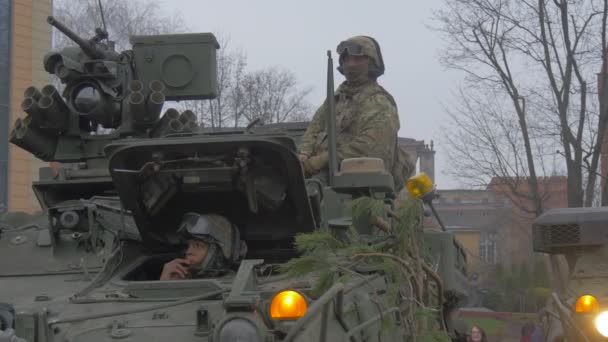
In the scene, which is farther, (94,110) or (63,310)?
(94,110)

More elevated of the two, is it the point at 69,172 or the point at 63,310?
the point at 69,172

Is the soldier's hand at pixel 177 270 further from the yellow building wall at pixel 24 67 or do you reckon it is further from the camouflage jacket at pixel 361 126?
the yellow building wall at pixel 24 67

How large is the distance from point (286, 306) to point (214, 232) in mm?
1453

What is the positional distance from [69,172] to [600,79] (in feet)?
Answer: 32.5

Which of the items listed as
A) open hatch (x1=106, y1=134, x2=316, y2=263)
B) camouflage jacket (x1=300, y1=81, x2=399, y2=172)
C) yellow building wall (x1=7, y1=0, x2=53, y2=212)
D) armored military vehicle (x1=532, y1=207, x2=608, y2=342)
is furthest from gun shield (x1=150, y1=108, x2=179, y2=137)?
yellow building wall (x1=7, y1=0, x2=53, y2=212)

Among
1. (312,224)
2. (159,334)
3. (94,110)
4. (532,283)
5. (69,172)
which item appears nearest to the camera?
(159,334)

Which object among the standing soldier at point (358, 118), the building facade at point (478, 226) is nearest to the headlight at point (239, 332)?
the standing soldier at point (358, 118)

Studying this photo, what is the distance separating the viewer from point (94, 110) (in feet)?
28.8

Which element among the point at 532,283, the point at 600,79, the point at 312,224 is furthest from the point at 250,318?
the point at 532,283

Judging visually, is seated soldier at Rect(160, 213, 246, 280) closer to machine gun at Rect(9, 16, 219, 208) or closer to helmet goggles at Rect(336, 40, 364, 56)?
helmet goggles at Rect(336, 40, 364, 56)

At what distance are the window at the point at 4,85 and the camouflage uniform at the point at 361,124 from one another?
1410 centimetres

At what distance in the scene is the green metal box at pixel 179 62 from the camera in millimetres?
9664

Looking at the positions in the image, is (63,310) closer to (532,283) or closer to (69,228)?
(69,228)

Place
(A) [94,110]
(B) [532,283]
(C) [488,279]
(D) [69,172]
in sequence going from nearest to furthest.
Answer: (D) [69,172] < (A) [94,110] < (B) [532,283] < (C) [488,279]
